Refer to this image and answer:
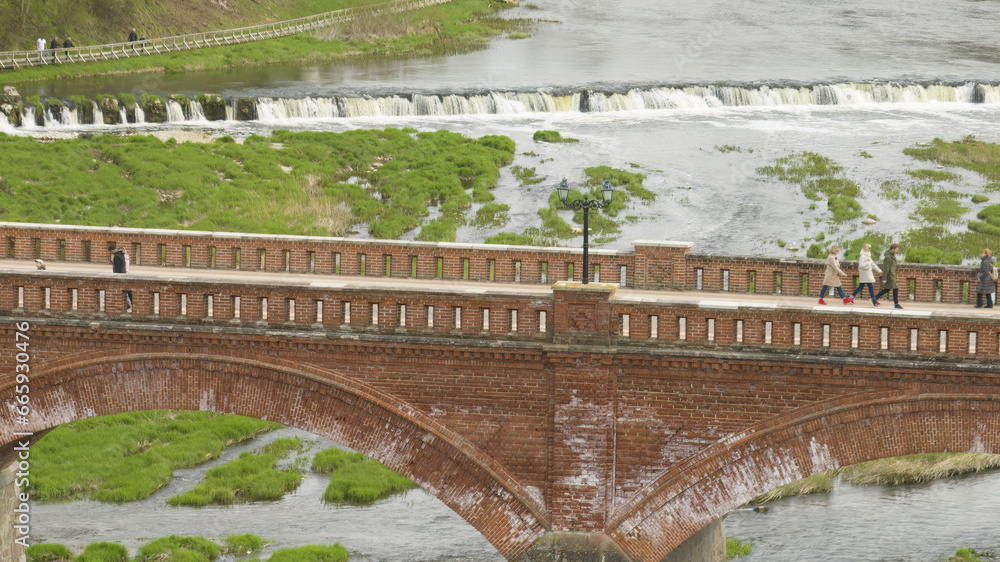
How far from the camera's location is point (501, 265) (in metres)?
24.7

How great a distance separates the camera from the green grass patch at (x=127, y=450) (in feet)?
97.9

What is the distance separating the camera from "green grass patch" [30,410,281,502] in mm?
29828

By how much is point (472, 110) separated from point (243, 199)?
20.0 metres

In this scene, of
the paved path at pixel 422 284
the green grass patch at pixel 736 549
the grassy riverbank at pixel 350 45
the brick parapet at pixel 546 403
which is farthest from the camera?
the grassy riverbank at pixel 350 45

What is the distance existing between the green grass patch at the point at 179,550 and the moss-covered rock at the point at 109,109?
4004 cm

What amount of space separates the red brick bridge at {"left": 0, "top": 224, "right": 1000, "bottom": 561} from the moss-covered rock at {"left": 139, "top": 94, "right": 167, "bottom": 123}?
44.3m

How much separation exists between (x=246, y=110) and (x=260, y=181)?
42.5 ft

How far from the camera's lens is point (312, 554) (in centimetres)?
2661

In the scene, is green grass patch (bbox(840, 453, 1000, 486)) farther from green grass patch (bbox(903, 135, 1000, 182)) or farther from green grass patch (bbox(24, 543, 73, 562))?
green grass patch (bbox(903, 135, 1000, 182))

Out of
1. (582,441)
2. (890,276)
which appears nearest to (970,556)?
(890,276)

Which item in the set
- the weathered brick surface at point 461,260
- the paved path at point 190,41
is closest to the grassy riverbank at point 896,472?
the weathered brick surface at point 461,260

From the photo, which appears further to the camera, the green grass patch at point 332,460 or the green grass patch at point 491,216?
the green grass patch at point 491,216

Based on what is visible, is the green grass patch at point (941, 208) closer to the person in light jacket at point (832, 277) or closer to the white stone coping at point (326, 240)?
the person in light jacket at point (832, 277)

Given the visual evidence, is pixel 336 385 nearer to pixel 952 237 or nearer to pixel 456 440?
pixel 456 440
